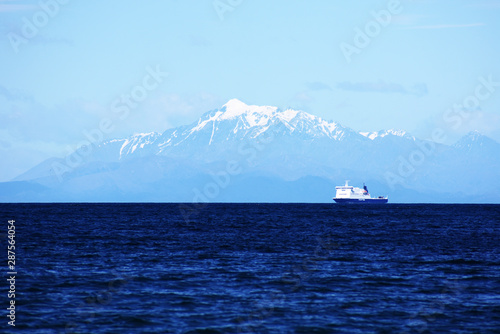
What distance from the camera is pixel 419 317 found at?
32969 millimetres

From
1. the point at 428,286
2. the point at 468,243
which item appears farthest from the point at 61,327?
the point at 468,243

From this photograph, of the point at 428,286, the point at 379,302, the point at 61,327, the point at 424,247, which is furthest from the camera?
the point at 424,247

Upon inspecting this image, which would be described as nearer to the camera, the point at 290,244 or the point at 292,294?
the point at 292,294

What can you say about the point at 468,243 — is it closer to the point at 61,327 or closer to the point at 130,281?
the point at 130,281

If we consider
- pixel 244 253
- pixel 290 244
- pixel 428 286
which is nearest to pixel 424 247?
pixel 290 244

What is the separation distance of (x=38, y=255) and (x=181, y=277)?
1826 cm

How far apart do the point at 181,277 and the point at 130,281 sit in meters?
3.56

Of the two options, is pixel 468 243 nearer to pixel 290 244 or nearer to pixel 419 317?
pixel 290 244

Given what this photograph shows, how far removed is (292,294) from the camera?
Answer: 38.5m

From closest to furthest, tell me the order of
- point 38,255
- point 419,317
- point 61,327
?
point 61,327
point 419,317
point 38,255
